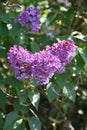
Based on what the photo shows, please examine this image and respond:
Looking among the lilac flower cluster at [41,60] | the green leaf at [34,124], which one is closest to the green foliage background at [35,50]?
the green leaf at [34,124]

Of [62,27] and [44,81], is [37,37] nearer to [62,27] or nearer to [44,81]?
[44,81]

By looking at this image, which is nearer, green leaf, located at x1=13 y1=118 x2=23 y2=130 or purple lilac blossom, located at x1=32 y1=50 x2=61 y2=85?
purple lilac blossom, located at x1=32 y1=50 x2=61 y2=85

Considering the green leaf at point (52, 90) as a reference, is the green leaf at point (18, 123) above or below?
below

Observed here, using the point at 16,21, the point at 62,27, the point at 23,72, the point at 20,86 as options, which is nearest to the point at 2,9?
the point at 16,21

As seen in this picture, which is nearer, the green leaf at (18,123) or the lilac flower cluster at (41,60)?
the lilac flower cluster at (41,60)

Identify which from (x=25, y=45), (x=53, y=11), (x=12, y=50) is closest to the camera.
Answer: (x=12, y=50)

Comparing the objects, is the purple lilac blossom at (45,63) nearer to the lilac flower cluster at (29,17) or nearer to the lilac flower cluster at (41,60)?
the lilac flower cluster at (41,60)

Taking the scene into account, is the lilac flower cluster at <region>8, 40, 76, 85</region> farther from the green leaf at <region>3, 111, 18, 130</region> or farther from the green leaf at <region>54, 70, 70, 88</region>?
the green leaf at <region>3, 111, 18, 130</region>

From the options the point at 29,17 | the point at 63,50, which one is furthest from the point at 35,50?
the point at 63,50

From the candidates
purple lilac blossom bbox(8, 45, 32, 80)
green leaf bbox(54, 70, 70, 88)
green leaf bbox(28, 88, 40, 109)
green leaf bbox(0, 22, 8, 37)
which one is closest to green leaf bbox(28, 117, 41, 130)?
green leaf bbox(28, 88, 40, 109)
